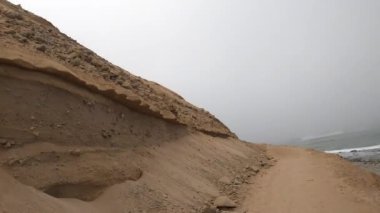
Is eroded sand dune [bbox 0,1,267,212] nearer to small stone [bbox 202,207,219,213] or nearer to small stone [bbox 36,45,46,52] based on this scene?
small stone [bbox 36,45,46,52]

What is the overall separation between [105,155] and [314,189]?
5.25 metres

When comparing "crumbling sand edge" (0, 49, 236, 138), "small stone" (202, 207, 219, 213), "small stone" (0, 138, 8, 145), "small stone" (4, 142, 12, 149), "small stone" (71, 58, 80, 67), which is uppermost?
"small stone" (71, 58, 80, 67)

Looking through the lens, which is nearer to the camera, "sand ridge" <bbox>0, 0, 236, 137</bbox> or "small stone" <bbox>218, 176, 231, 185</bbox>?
"sand ridge" <bbox>0, 0, 236, 137</bbox>

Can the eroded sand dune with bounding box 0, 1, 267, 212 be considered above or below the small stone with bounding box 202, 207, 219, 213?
above

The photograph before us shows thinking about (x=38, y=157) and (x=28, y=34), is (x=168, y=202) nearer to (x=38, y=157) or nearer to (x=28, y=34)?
(x=38, y=157)

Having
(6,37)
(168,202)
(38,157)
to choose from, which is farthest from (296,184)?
(6,37)

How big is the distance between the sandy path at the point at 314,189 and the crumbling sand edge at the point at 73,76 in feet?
10.2

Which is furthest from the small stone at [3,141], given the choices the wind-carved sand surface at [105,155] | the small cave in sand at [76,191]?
the small cave in sand at [76,191]

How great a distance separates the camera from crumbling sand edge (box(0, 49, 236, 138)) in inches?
267

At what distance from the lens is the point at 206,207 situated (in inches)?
328

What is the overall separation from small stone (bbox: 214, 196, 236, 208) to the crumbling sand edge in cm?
249

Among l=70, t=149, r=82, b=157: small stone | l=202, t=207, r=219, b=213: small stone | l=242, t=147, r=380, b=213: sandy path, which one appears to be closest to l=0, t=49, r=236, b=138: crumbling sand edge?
l=70, t=149, r=82, b=157: small stone

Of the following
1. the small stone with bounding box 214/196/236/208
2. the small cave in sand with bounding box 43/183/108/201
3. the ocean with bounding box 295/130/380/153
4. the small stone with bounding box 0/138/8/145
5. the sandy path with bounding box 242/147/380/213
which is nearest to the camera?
the small stone with bounding box 0/138/8/145

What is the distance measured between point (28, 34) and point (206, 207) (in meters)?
4.91
